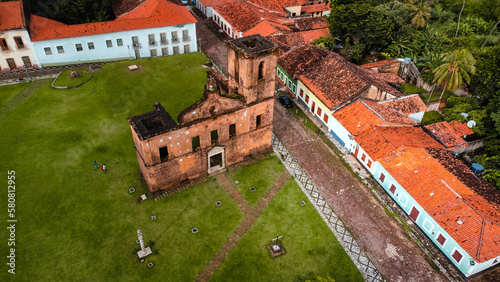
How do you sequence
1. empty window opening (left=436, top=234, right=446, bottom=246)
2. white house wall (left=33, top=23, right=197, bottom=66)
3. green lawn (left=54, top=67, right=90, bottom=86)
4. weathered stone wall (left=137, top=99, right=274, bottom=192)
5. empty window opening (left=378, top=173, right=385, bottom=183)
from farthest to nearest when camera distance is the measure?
white house wall (left=33, top=23, right=197, bottom=66) → green lawn (left=54, top=67, right=90, bottom=86) → empty window opening (left=378, top=173, right=385, bottom=183) → weathered stone wall (left=137, top=99, right=274, bottom=192) → empty window opening (left=436, top=234, right=446, bottom=246)

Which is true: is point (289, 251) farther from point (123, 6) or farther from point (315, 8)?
point (315, 8)

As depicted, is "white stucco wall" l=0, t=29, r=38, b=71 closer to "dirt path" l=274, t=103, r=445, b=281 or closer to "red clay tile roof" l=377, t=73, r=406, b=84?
"dirt path" l=274, t=103, r=445, b=281

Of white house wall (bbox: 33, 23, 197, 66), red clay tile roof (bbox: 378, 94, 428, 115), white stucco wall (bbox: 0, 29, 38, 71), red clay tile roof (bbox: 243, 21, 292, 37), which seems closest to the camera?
red clay tile roof (bbox: 378, 94, 428, 115)

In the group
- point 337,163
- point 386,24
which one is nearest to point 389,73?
point 386,24

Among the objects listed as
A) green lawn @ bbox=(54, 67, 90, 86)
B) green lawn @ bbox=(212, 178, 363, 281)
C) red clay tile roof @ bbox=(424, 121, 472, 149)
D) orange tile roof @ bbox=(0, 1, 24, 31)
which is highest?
orange tile roof @ bbox=(0, 1, 24, 31)

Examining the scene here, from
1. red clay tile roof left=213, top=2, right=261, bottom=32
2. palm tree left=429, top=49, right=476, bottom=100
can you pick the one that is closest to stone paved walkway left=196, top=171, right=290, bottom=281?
palm tree left=429, top=49, right=476, bottom=100

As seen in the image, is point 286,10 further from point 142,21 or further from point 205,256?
point 205,256
